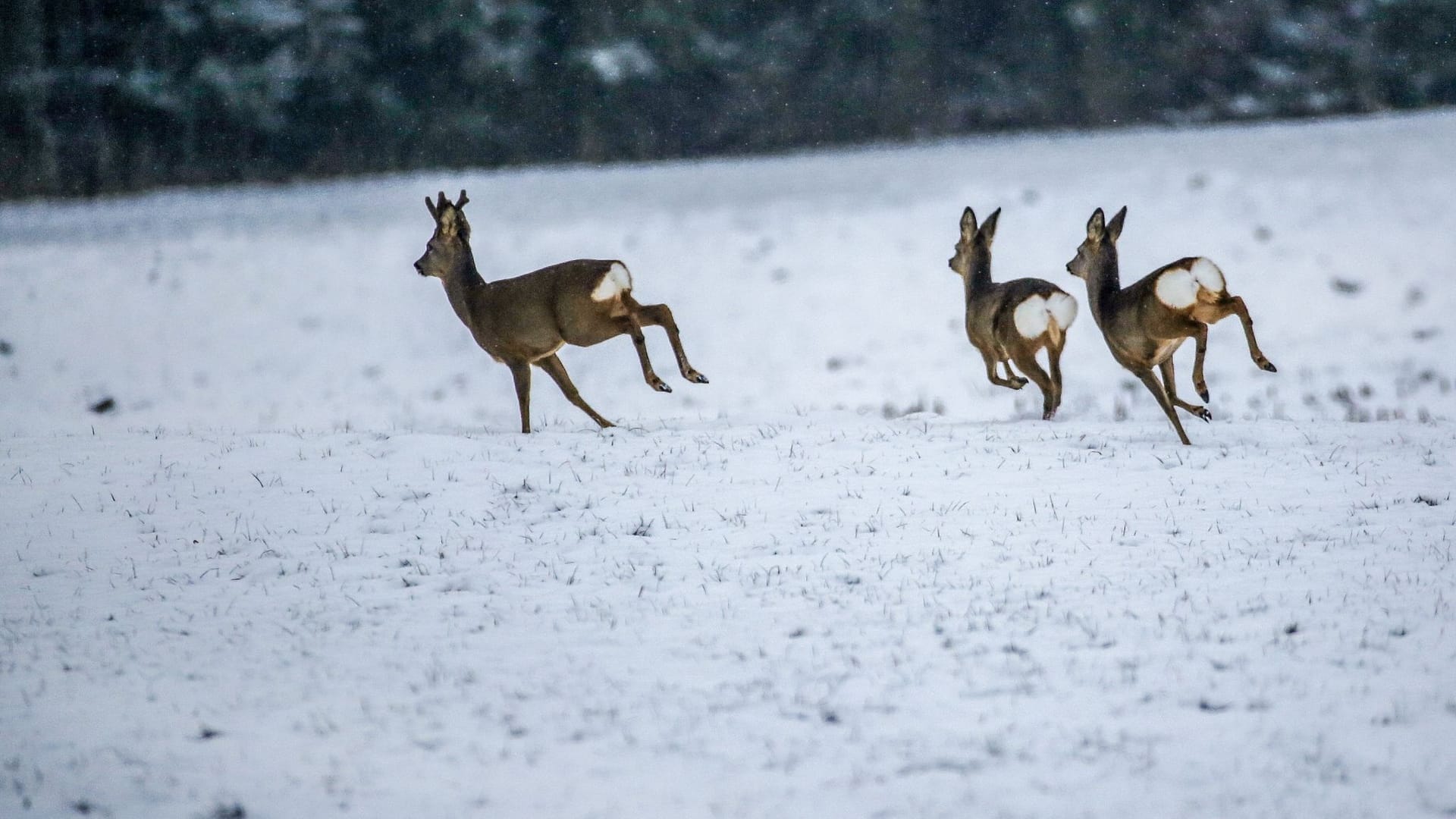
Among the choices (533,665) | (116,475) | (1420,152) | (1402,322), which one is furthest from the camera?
(1420,152)

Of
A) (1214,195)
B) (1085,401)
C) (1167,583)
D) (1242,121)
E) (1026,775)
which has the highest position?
(1242,121)

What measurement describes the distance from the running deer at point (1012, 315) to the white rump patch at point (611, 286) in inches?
109

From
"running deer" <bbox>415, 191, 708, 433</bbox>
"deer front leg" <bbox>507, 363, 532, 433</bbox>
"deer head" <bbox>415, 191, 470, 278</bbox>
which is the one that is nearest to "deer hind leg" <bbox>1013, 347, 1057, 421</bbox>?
"running deer" <bbox>415, 191, 708, 433</bbox>

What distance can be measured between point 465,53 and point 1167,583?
2731cm

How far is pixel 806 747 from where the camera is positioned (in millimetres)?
5422

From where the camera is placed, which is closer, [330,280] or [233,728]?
[233,728]

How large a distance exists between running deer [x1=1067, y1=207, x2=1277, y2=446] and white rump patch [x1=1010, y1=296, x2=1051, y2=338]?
1.19 feet

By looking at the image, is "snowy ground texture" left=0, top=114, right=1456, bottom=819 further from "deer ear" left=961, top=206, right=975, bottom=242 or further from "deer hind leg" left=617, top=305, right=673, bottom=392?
"deer ear" left=961, top=206, right=975, bottom=242

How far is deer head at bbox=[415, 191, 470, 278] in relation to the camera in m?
10.3

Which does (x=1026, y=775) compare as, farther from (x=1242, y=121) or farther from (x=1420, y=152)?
(x=1242, y=121)

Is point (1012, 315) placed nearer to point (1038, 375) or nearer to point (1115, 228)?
point (1038, 375)

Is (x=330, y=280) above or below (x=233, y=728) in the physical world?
above

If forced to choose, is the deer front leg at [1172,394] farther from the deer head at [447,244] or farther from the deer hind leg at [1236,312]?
the deer head at [447,244]

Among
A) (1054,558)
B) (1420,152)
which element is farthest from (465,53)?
(1054,558)
